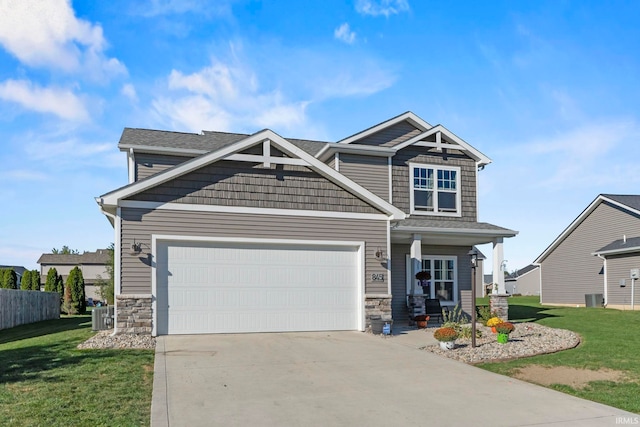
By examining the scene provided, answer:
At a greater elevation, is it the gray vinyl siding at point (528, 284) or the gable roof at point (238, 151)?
the gable roof at point (238, 151)

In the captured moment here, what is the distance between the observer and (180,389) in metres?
7.91

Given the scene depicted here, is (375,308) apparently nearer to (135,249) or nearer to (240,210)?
(240,210)

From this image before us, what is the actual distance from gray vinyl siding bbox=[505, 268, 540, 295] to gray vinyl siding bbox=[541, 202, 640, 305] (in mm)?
29773

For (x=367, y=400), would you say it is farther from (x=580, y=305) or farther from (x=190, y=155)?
(x=580, y=305)

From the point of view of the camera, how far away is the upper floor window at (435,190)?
18625 millimetres

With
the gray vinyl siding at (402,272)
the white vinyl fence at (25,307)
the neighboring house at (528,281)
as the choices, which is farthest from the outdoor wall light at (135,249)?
the neighboring house at (528,281)

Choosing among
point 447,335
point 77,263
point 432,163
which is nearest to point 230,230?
point 447,335

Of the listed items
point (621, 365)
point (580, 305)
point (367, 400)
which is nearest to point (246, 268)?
point (367, 400)

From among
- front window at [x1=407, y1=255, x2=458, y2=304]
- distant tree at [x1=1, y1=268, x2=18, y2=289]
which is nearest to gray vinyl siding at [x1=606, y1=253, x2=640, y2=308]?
front window at [x1=407, y1=255, x2=458, y2=304]

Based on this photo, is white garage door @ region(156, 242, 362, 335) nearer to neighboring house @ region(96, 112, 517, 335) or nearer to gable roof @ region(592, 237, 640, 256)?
neighboring house @ region(96, 112, 517, 335)

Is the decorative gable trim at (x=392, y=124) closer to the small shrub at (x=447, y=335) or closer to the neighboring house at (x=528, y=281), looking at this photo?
the small shrub at (x=447, y=335)

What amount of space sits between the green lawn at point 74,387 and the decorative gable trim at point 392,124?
33.7 feet

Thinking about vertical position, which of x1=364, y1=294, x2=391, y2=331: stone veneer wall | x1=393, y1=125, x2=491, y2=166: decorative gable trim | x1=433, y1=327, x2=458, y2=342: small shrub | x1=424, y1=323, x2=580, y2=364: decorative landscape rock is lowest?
x1=424, y1=323, x2=580, y2=364: decorative landscape rock

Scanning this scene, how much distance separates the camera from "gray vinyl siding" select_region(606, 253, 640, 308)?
83.3ft
